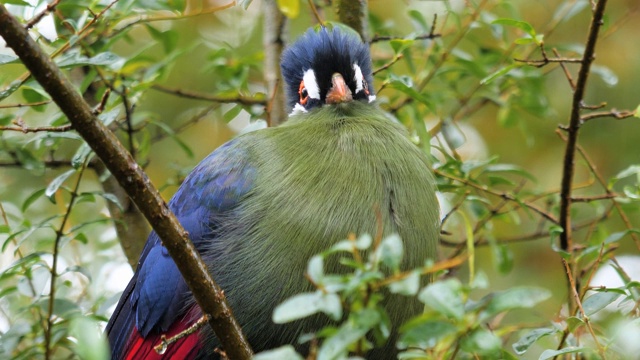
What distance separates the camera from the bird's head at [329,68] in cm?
306

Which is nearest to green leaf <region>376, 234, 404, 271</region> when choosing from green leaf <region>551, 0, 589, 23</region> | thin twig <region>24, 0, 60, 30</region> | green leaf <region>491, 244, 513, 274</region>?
thin twig <region>24, 0, 60, 30</region>

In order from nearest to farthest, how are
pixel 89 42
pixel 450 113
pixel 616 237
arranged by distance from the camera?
1. pixel 616 237
2. pixel 89 42
3. pixel 450 113

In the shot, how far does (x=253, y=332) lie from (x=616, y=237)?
126 centimetres

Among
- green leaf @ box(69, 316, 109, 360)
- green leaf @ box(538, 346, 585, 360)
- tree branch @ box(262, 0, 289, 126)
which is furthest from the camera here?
tree branch @ box(262, 0, 289, 126)

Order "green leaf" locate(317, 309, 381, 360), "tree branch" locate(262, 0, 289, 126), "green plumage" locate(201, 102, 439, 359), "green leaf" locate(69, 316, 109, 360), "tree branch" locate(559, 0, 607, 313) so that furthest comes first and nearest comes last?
"tree branch" locate(262, 0, 289, 126)
"green plumage" locate(201, 102, 439, 359)
"tree branch" locate(559, 0, 607, 313)
"green leaf" locate(317, 309, 381, 360)
"green leaf" locate(69, 316, 109, 360)

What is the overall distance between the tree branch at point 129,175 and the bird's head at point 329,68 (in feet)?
3.49

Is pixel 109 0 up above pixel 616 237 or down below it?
above

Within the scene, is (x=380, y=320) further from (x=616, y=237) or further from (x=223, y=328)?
(x=616, y=237)

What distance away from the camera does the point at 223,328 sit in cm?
226

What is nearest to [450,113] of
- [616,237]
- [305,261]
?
[616,237]

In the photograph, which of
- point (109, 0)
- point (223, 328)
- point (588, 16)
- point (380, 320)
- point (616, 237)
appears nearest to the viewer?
point (380, 320)

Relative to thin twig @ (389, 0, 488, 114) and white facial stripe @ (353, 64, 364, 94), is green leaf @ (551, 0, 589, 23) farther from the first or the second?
white facial stripe @ (353, 64, 364, 94)

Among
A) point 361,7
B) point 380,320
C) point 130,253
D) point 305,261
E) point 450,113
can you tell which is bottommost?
point 380,320

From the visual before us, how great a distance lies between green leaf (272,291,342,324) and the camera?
1599mm
